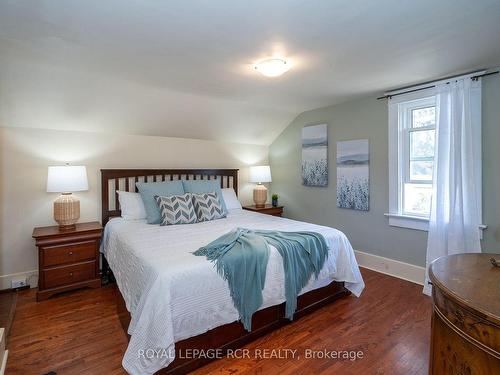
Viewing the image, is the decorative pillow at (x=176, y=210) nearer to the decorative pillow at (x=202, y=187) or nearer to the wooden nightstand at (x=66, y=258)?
the decorative pillow at (x=202, y=187)

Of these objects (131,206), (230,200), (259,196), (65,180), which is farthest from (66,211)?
(259,196)

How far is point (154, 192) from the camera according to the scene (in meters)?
3.18

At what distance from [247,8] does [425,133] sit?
2511mm

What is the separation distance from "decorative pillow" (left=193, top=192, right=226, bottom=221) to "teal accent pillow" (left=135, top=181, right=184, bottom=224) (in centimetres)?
27

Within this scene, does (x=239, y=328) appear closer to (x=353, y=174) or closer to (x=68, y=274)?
(x=68, y=274)

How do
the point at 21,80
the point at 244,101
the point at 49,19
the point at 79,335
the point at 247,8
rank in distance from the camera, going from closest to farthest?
the point at 247,8, the point at 49,19, the point at 79,335, the point at 21,80, the point at 244,101

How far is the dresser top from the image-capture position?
91 cm

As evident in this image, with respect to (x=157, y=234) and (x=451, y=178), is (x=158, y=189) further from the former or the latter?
(x=451, y=178)

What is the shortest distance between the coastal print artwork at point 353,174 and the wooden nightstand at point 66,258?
3.05 meters

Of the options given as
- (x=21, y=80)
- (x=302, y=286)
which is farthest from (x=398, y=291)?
(x=21, y=80)

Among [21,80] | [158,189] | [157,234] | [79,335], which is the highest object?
[21,80]

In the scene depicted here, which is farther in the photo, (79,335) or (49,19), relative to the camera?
(79,335)

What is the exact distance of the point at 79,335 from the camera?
208 centimetres

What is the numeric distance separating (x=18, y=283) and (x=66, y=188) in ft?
3.79
